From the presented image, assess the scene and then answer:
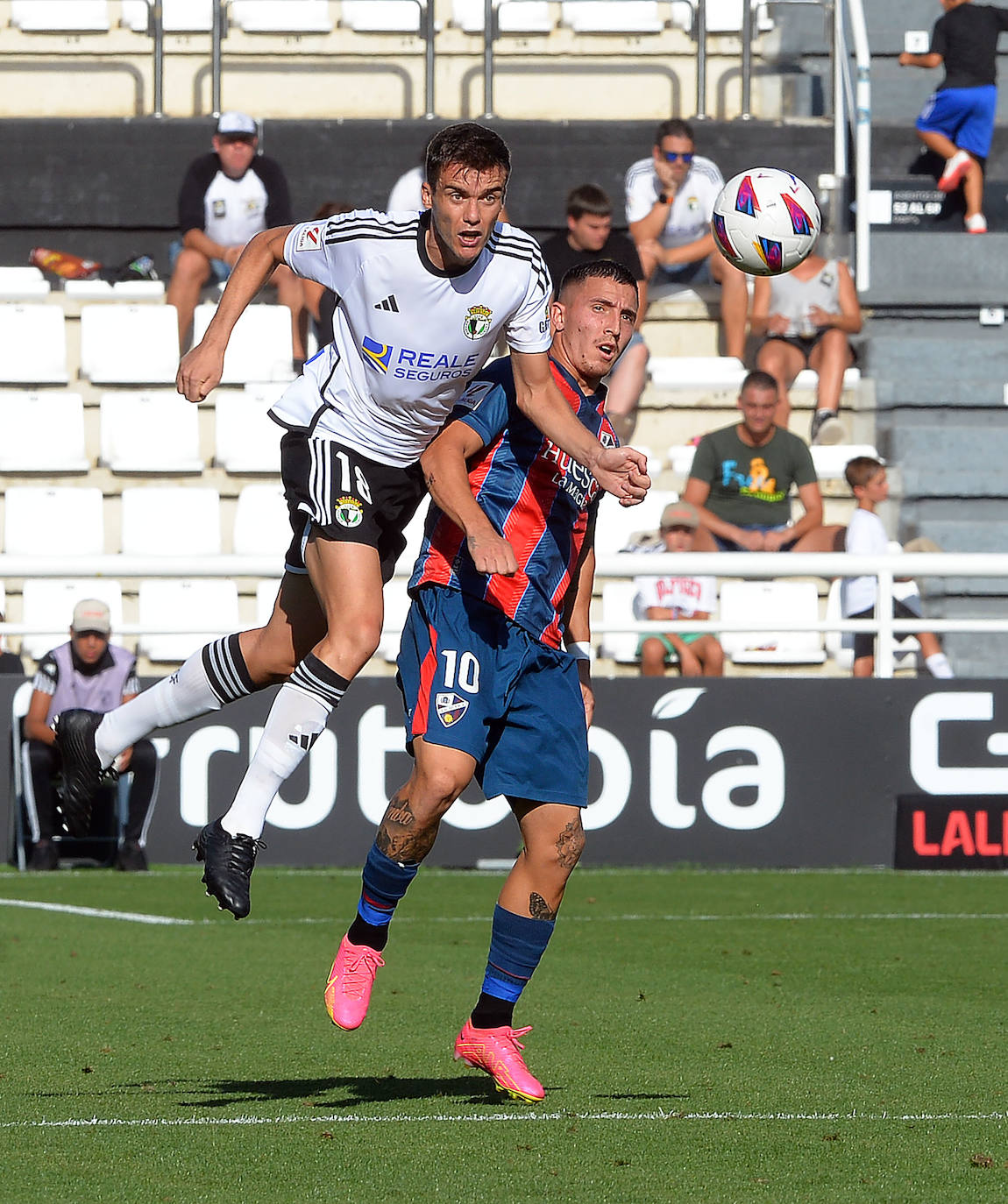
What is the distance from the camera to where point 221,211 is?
49.2ft

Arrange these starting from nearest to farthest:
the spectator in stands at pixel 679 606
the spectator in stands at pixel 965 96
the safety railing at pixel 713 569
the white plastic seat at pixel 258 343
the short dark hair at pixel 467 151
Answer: the short dark hair at pixel 467 151, the safety railing at pixel 713 569, the spectator in stands at pixel 679 606, the white plastic seat at pixel 258 343, the spectator in stands at pixel 965 96

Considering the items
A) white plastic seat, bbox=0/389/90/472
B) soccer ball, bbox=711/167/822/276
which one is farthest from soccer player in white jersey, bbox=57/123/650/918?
white plastic seat, bbox=0/389/90/472

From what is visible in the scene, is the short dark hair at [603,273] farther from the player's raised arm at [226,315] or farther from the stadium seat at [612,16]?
the stadium seat at [612,16]

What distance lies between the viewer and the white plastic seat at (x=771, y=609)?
1336 centimetres

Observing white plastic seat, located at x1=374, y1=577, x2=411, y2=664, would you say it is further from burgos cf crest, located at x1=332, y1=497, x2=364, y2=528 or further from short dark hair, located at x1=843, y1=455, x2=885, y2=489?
burgos cf crest, located at x1=332, y1=497, x2=364, y2=528

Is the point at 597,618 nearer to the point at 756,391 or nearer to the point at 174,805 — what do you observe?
the point at 756,391

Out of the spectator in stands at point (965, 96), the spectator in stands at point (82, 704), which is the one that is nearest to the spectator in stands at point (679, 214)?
the spectator in stands at point (965, 96)

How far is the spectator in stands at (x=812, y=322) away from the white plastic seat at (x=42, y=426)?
4.83m

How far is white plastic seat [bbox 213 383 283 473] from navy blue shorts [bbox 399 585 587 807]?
29.7ft

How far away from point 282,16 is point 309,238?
12898 mm

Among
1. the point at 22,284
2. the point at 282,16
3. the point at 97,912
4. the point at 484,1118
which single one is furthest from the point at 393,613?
the point at 484,1118

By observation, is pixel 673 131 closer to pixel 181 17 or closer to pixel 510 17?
pixel 510 17

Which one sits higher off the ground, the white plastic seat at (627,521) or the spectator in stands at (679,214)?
the spectator in stands at (679,214)

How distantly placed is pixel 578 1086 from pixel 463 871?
567cm
